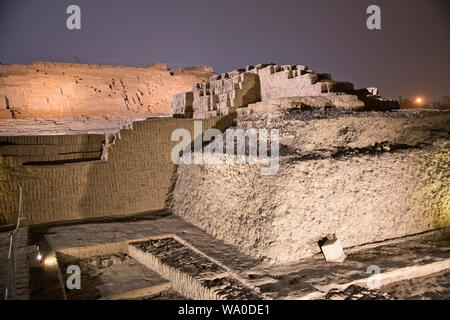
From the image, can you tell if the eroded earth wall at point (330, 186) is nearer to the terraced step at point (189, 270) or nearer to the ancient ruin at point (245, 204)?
the ancient ruin at point (245, 204)

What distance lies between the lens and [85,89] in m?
13.9

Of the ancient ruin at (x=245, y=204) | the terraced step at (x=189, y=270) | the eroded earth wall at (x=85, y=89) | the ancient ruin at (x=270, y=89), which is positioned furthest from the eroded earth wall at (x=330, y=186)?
the eroded earth wall at (x=85, y=89)

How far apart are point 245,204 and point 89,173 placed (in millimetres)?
3713

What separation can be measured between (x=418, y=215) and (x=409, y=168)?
0.95m

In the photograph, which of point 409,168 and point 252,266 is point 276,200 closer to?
point 252,266

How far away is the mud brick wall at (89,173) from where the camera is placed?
706cm

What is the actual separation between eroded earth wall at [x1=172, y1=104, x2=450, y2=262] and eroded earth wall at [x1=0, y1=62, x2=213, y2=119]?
7959 millimetres

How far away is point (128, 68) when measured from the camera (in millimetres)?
15484

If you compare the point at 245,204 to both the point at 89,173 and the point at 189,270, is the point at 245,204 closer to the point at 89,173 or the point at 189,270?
the point at 189,270

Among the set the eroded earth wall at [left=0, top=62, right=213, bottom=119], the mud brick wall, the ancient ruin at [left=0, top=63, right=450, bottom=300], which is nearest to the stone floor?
the ancient ruin at [left=0, top=63, right=450, bottom=300]
